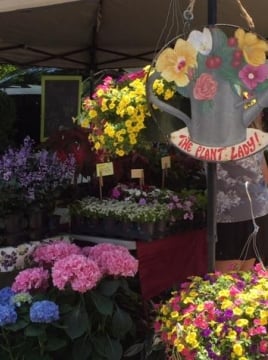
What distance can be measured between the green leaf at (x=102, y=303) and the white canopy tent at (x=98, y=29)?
2025 mm

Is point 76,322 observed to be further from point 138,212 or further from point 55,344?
point 138,212

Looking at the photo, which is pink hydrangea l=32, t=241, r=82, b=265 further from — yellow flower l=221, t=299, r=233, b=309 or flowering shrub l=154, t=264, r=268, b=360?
yellow flower l=221, t=299, r=233, b=309

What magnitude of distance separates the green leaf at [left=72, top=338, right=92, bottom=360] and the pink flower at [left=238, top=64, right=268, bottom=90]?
4.18 ft

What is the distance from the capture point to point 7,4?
7.64 ft

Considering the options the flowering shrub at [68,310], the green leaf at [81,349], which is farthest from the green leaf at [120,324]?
the green leaf at [81,349]

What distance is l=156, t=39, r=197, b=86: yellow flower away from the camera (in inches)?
79.8

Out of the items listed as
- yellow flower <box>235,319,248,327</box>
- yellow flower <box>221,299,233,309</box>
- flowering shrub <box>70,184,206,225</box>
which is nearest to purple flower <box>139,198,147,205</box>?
flowering shrub <box>70,184,206,225</box>

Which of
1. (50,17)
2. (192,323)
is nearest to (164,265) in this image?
(192,323)

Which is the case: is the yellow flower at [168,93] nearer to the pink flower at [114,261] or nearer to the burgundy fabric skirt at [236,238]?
the pink flower at [114,261]

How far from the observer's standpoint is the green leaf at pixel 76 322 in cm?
232

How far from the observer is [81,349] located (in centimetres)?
240

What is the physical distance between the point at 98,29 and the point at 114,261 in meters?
3.30

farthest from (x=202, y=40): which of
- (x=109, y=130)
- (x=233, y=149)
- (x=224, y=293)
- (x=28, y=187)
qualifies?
(x=28, y=187)

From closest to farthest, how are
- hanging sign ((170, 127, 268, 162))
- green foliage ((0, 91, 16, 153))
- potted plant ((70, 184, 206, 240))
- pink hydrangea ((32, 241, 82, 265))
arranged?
1. hanging sign ((170, 127, 268, 162))
2. pink hydrangea ((32, 241, 82, 265))
3. potted plant ((70, 184, 206, 240))
4. green foliage ((0, 91, 16, 153))
